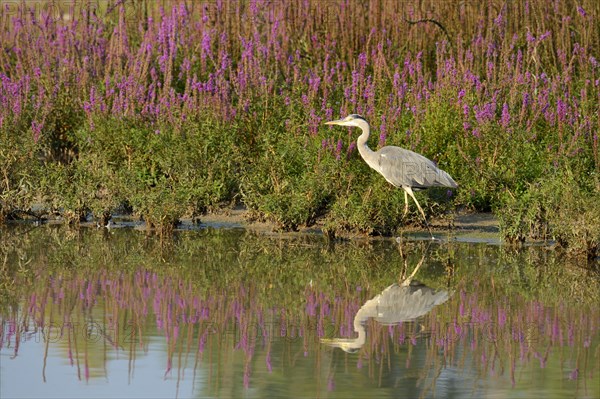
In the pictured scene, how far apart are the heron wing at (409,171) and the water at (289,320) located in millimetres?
586

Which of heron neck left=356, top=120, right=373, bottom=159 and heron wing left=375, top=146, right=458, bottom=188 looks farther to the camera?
heron neck left=356, top=120, right=373, bottom=159

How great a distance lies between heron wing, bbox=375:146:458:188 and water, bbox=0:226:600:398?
586mm

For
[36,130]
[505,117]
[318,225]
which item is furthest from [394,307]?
[36,130]

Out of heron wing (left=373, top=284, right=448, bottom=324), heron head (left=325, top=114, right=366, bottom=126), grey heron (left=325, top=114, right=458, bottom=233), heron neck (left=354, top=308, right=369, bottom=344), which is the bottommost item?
heron wing (left=373, top=284, right=448, bottom=324)

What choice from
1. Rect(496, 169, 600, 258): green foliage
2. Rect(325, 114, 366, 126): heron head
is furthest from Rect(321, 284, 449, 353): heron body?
Rect(325, 114, 366, 126): heron head

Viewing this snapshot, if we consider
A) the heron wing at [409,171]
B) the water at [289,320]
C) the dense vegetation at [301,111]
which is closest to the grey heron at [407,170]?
the heron wing at [409,171]

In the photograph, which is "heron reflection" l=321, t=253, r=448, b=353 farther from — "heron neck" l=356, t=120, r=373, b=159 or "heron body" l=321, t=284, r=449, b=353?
"heron neck" l=356, t=120, r=373, b=159

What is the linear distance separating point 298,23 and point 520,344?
930 cm

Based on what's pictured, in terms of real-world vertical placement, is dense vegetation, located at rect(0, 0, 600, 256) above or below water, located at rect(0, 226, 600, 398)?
above

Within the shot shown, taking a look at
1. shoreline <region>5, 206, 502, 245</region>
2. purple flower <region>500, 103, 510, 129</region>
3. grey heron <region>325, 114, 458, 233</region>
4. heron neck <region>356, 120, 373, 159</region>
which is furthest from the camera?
purple flower <region>500, 103, 510, 129</region>

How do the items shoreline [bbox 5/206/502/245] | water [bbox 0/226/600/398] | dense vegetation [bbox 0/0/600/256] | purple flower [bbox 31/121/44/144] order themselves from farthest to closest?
purple flower [bbox 31/121/44/144]
dense vegetation [bbox 0/0/600/256]
shoreline [bbox 5/206/502/245]
water [bbox 0/226/600/398]

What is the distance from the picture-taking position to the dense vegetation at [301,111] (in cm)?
1212

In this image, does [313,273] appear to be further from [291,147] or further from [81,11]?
[81,11]

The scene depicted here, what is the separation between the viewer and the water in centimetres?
647
